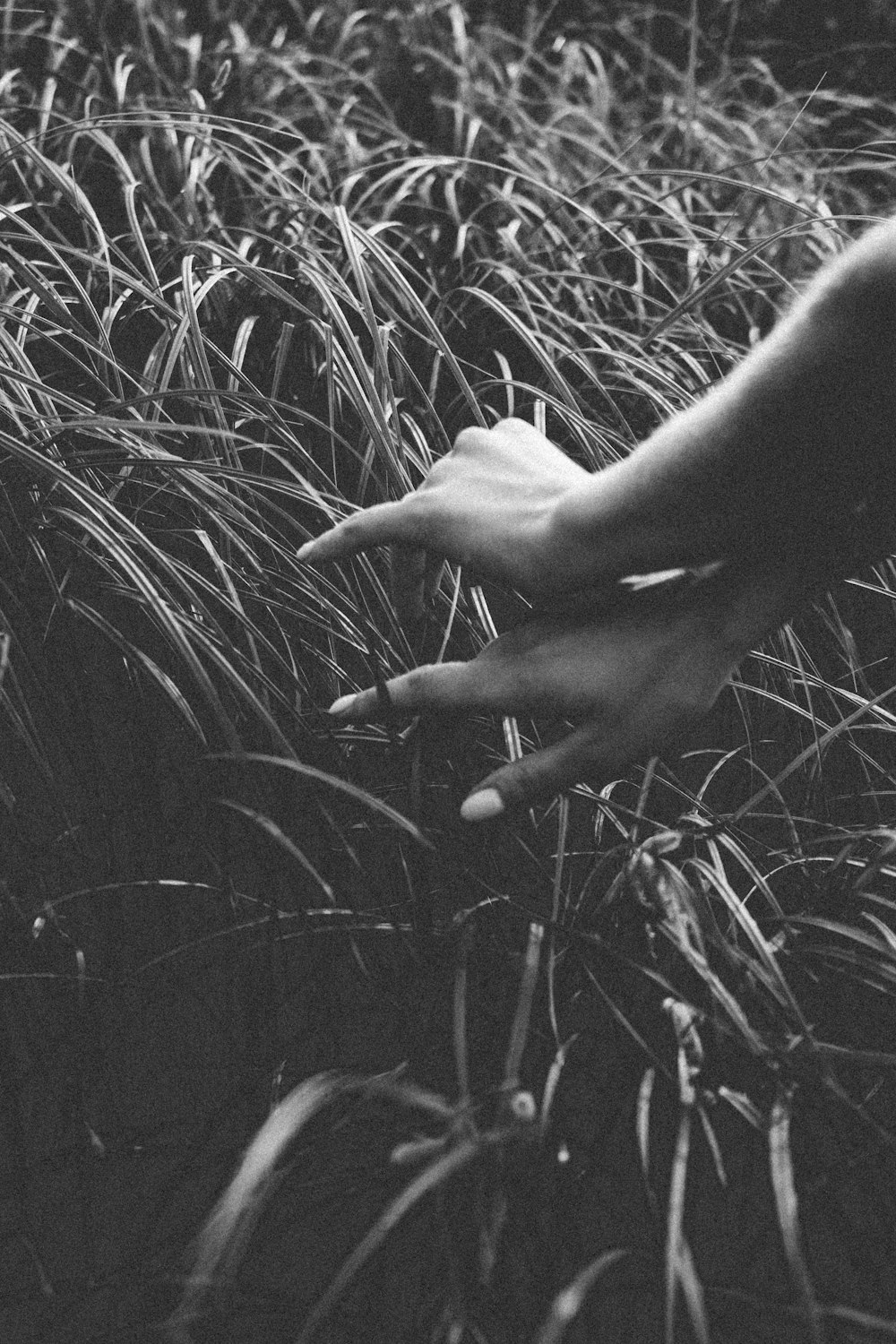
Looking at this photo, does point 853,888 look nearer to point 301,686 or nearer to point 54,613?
point 301,686

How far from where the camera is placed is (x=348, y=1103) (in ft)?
2.56

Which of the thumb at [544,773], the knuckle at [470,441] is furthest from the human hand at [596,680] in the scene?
the knuckle at [470,441]

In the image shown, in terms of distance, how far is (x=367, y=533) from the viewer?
67 centimetres

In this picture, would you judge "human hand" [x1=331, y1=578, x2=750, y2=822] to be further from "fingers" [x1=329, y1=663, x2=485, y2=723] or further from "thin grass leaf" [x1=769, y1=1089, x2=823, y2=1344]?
"thin grass leaf" [x1=769, y1=1089, x2=823, y2=1344]

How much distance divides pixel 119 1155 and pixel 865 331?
2.12ft

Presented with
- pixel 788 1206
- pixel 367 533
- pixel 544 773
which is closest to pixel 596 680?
pixel 544 773

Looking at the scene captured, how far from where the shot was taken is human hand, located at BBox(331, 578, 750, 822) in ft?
2.01

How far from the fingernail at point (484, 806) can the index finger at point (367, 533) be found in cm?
15

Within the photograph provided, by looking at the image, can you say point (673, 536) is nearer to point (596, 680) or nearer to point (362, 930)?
point (596, 680)

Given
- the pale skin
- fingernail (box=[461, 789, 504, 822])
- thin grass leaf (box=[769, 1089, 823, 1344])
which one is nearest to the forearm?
the pale skin

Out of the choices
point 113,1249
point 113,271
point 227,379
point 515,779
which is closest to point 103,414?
point 113,271

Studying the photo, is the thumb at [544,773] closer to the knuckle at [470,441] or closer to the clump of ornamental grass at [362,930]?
the clump of ornamental grass at [362,930]

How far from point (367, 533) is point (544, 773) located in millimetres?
169

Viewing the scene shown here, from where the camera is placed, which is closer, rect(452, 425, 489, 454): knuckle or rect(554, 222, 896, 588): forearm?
rect(554, 222, 896, 588): forearm
